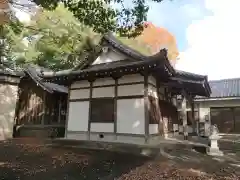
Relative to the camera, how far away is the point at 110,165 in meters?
6.97

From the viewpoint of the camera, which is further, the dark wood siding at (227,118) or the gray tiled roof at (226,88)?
the gray tiled roof at (226,88)

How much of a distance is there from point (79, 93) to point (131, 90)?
3.63 metres

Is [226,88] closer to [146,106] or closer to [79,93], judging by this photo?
[146,106]

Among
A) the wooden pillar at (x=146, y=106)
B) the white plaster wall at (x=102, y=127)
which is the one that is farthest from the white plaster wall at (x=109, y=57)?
the white plaster wall at (x=102, y=127)

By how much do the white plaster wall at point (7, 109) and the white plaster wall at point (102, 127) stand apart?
251 inches

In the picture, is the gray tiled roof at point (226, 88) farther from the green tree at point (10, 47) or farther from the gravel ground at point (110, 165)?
the green tree at point (10, 47)

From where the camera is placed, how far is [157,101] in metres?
12.5

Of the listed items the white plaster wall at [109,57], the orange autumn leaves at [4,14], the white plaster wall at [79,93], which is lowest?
the white plaster wall at [79,93]

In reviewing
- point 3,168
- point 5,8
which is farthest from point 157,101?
point 5,8

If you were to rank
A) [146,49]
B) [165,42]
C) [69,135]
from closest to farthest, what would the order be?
[69,135]
[146,49]
[165,42]

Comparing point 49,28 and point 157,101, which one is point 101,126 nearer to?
point 157,101

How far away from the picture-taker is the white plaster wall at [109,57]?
12.7m

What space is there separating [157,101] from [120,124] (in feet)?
9.14

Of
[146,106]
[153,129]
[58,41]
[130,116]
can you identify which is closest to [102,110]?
[130,116]
